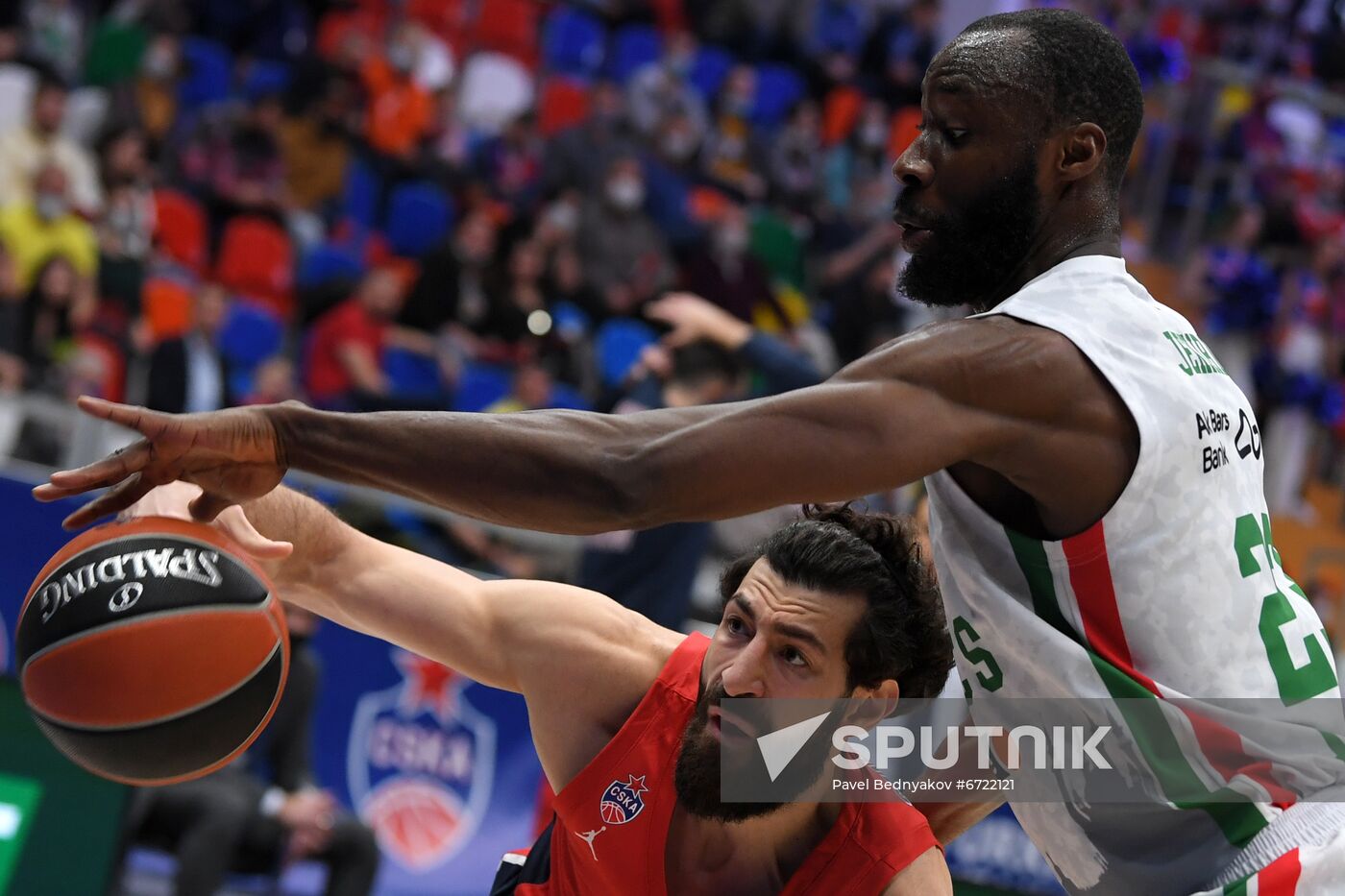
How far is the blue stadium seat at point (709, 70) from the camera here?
13.3 m

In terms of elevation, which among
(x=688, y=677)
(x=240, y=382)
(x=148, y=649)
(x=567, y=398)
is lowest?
(x=567, y=398)

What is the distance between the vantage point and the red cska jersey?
2.81 metres

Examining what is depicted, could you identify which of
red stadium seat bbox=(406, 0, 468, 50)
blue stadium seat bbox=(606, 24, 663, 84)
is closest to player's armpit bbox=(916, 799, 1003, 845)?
red stadium seat bbox=(406, 0, 468, 50)

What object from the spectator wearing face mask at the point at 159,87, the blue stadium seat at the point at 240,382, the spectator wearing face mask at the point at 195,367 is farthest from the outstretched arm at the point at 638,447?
the spectator wearing face mask at the point at 159,87

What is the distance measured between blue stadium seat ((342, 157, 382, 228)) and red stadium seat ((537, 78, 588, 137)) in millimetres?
2235

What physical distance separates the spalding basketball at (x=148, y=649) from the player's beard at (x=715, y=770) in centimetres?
79

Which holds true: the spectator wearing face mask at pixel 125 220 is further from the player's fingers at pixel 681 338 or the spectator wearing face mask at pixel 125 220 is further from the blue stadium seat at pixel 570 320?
the player's fingers at pixel 681 338

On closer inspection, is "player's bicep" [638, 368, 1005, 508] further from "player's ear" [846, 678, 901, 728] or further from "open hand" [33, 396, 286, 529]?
"player's ear" [846, 678, 901, 728]

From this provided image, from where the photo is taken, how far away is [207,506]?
2184 millimetres

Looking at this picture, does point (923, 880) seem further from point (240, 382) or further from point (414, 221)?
point (414, 221)

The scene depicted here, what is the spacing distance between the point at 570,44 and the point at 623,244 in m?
2.78

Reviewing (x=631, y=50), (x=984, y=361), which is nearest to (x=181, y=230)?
(x=631, y=50)

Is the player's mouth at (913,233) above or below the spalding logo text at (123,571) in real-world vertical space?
above

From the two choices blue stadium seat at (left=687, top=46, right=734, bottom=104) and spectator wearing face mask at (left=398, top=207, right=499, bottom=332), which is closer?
spectator wearing face mask at (left=398, top=207, right=499, bottom=332)
